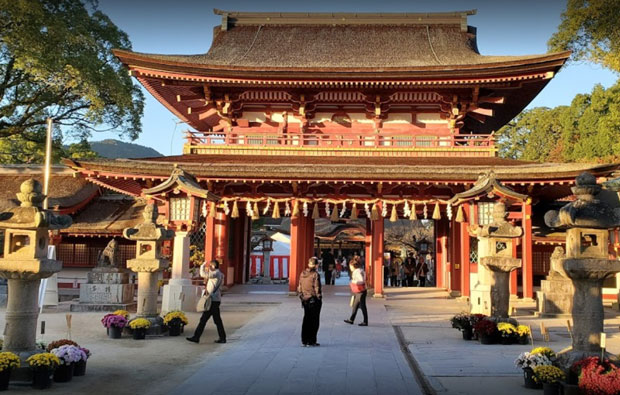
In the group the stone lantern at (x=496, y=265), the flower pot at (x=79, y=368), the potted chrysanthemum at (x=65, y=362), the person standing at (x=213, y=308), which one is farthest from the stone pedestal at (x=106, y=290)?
the stone lantern at (x=496, y=265)

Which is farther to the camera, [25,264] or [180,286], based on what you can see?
[180,286]

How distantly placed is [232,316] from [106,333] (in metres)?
4.37

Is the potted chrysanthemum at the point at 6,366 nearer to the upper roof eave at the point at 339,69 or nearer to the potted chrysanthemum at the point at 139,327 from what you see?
the potted chrysanthemum at the point at 139,327

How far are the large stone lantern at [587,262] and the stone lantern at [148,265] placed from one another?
9038 mm

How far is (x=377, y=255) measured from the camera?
69.9 ft

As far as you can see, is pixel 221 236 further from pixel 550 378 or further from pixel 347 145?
pixel 550 378

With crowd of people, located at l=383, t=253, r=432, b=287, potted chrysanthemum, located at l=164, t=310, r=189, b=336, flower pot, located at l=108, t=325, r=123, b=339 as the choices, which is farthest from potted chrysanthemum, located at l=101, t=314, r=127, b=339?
crowd of people, located at l=383, t=253, r=432, b=287

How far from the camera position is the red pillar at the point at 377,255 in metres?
21.2

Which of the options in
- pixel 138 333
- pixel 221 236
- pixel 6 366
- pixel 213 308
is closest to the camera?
pixel 6 366

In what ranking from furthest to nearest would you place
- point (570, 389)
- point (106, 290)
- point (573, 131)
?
1. point (573, 131)
2. point (106, 290)
3. point (570, 389)

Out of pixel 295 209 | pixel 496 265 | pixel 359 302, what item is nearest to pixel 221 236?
pixel 295 209

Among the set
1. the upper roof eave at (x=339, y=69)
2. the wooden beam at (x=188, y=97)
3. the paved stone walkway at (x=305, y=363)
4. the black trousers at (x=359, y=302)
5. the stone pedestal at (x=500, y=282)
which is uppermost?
the upper roof eave at (x=339, y=69)

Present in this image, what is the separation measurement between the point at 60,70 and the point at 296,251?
50.4ft

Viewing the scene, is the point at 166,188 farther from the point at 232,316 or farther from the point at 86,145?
the point at 86,145
